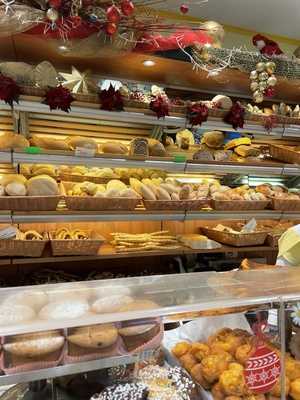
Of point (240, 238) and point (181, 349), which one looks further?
point (240, 238)

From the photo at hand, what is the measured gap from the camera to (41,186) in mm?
2693

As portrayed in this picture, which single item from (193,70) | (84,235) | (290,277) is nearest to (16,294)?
(290,277)

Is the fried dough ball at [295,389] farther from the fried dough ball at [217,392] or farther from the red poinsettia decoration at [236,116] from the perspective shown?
the red poinsettia decoration at [236,116]

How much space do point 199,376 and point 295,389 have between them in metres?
0.27

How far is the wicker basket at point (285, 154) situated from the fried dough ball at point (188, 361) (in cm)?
296

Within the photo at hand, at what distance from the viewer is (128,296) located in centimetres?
109

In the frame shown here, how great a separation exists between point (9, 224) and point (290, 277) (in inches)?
85.1

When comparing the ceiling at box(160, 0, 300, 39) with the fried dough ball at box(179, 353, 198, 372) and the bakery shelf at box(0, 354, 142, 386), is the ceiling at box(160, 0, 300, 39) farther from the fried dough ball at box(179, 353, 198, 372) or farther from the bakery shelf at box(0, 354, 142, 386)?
the bakery shelf at box(0, 354, 142, 386)

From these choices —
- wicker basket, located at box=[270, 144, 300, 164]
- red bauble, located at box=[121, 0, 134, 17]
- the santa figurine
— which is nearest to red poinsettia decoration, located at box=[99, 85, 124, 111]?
red bauble, located at box=[121, 0, 134, 17]

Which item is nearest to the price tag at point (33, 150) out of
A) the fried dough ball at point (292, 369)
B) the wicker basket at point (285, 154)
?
the fried dough ball at point (292, 369)

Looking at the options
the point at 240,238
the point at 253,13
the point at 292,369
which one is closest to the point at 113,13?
the point at 292,369

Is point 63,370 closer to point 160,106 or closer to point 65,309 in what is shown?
point 65,309

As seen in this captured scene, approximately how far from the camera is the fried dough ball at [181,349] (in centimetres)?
116

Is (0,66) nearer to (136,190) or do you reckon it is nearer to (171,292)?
(136,190)
